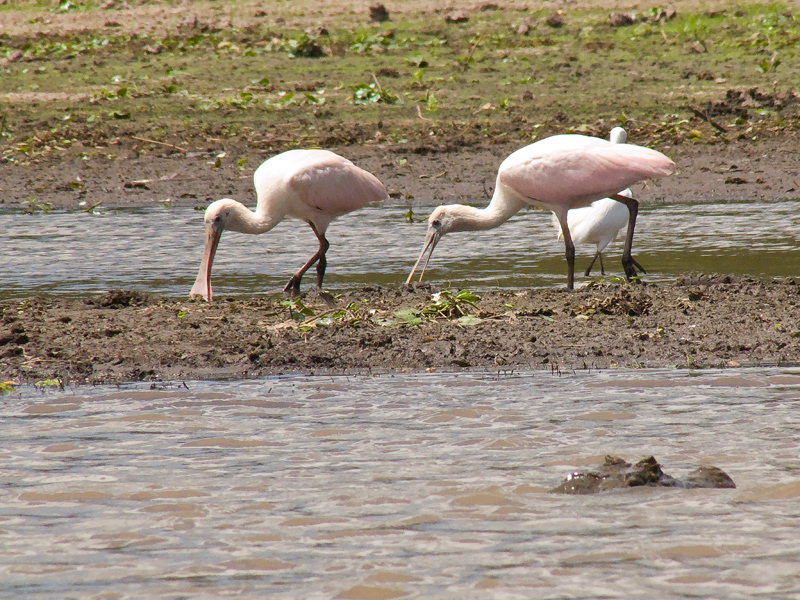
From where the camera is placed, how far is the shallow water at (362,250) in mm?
9023

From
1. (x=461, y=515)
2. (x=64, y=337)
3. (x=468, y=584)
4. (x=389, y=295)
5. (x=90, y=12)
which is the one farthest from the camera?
(x=90, y=12)

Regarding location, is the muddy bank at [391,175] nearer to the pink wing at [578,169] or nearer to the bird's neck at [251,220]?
the bird's neck at [251,220]

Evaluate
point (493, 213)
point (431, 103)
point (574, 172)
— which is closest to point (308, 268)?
point (493, 213)

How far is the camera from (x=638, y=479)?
4402mm

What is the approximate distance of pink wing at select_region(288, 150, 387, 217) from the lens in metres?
8.80

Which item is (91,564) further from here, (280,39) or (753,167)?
(280,39)

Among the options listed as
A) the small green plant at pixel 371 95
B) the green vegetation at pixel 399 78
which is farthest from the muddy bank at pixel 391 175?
the small green plant at pixel 371 95

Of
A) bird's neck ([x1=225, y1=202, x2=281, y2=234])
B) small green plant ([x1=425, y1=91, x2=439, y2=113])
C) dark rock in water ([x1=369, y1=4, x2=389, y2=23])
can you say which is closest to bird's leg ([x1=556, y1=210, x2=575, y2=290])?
bird's neck ([x1=225, y1=202, x2=281, y2=234])

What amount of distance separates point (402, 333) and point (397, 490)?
2546 millimetres

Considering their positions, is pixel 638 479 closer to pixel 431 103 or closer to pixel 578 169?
pixel 578 169

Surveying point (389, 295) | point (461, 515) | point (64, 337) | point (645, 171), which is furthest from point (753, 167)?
point (461, 515)

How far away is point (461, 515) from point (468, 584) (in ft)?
Answer: 2.02

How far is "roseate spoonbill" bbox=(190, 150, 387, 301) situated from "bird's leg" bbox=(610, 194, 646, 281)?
187cm

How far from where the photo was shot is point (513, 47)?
1916 centimetres
